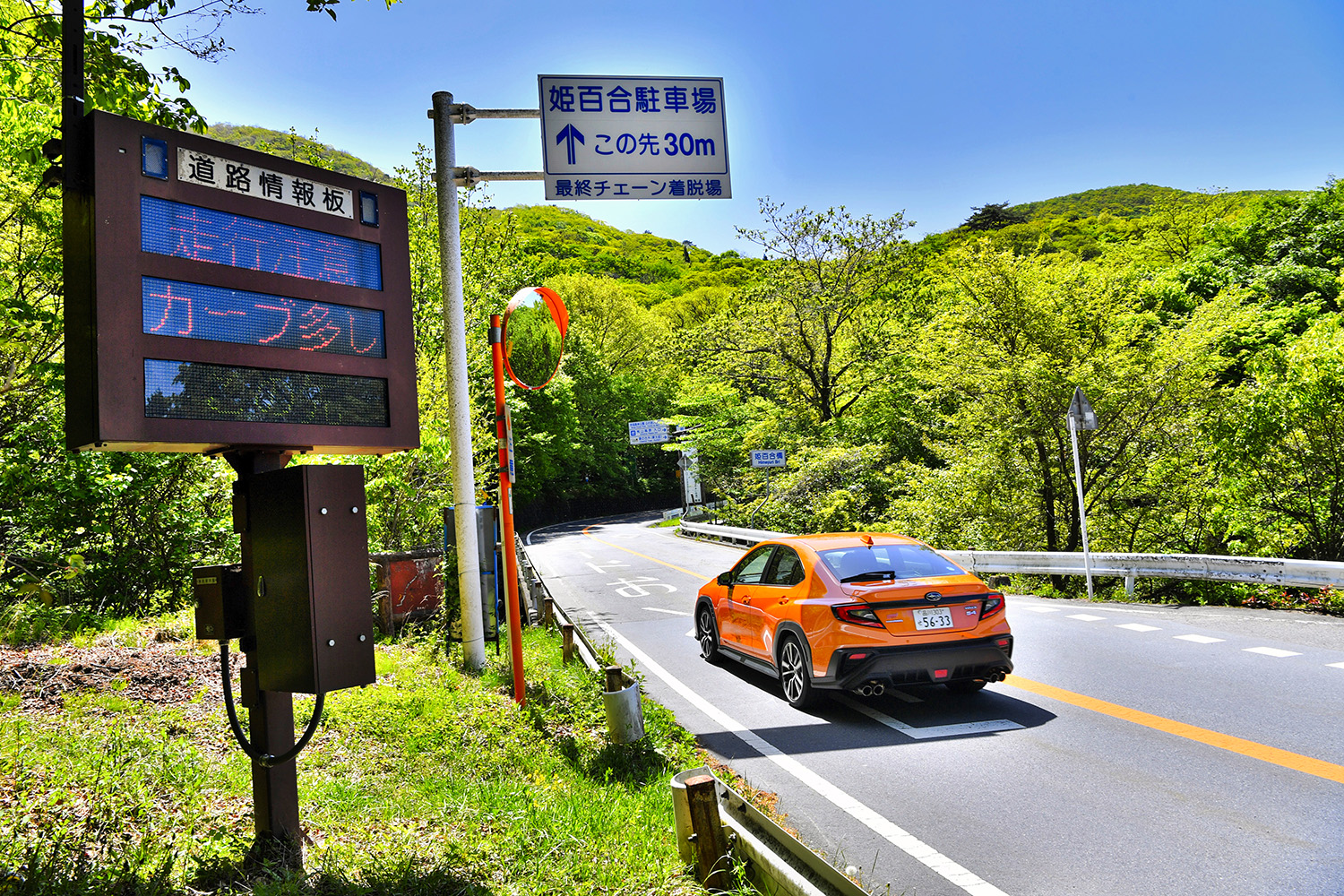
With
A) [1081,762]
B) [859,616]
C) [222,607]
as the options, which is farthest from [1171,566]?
[222,607]

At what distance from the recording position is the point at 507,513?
24.9 ft

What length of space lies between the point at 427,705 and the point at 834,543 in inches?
156

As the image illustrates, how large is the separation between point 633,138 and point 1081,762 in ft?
22.0

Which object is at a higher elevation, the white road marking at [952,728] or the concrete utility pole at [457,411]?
the concrete utility pole at [457,411]

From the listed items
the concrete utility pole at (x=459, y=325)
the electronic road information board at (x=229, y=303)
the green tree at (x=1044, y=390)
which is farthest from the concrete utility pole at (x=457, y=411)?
the green tree at (x=1044, y=390)

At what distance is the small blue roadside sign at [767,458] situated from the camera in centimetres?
3198

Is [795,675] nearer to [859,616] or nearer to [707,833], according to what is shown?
[859,616]

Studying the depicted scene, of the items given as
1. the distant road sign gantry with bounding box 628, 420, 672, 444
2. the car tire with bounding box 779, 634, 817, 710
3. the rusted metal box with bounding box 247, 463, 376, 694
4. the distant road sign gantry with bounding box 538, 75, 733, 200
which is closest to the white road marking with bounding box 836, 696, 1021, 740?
the car tire with bounding box 779, 634, 817, 710

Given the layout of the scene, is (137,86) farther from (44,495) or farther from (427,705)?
(44,495)

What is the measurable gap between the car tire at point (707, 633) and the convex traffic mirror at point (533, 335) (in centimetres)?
373

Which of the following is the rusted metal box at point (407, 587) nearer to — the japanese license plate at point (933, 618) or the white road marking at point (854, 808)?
the white road marking at point (854, 808)

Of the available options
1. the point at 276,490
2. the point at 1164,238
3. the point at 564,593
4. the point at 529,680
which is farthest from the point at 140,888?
the point at 1164,238

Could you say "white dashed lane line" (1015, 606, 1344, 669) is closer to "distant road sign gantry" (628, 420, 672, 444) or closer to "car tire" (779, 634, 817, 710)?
"car tire" (779, 634, 817, 710)

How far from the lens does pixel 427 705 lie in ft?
22.9
